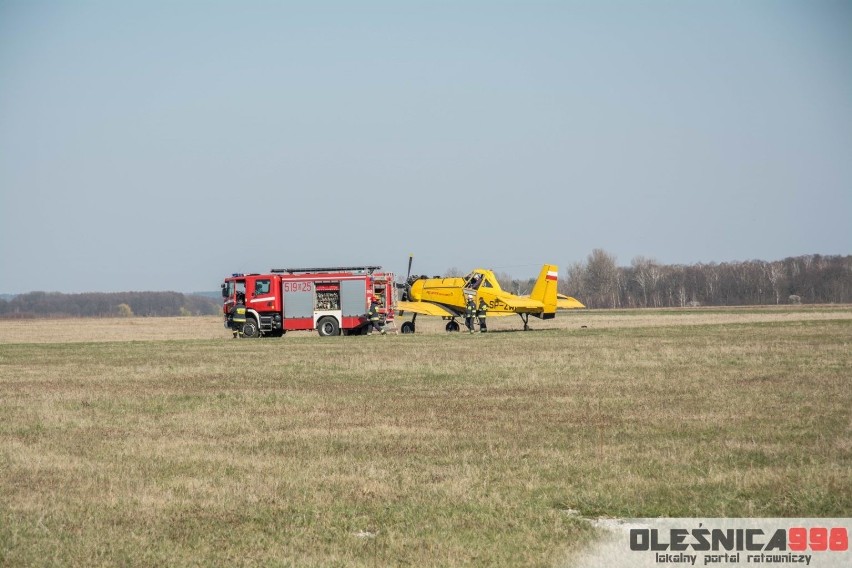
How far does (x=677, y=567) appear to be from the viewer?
24.3 feet

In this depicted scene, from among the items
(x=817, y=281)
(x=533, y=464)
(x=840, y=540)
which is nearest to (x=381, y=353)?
(x=533, y=464)

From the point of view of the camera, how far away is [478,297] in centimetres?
4069

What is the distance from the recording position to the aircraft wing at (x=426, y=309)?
41.4m

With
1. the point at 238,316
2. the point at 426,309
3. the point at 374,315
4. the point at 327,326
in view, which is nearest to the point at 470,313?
the point at 426,309

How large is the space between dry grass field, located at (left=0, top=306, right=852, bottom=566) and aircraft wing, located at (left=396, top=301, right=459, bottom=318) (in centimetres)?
1844

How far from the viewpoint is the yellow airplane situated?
40.1 meters

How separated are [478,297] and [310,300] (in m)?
6.54

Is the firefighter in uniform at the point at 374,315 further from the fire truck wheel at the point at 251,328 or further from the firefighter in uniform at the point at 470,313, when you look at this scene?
the fire truck wheel at the point at 251,328

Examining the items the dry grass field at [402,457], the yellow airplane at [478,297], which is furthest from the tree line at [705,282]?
the dry grass field at [402,457]

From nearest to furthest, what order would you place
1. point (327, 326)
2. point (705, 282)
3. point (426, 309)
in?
point (327, 326), point (426, 309), point (705, 282)

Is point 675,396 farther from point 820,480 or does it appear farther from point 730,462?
point 820,480

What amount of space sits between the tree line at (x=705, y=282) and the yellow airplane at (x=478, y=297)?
93.7 m

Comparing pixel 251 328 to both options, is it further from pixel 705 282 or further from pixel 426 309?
pixel 705 282

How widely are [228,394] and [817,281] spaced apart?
406 feet
